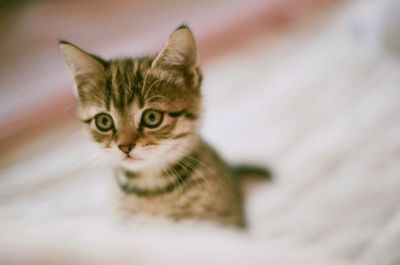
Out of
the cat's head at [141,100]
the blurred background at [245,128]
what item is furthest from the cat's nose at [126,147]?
the blurred background at [245,128]

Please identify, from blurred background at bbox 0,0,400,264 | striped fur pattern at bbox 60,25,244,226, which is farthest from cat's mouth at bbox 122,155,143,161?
blurred background at bbox 0,0,400,264

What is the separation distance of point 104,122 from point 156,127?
3.9 inches

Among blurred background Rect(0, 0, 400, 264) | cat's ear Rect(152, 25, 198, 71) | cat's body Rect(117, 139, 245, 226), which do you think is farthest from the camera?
cat's body Rect(117, 139, 245, 226)

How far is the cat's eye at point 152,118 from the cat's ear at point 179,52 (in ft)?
0.27

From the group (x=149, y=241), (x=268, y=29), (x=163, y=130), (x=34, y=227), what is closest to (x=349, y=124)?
(x=268, y=29)

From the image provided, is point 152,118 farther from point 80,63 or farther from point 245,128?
point 245,128

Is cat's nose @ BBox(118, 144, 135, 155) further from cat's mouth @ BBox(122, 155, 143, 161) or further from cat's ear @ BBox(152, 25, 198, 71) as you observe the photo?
cat's ear @ BBox(152, 25, 198, 71)

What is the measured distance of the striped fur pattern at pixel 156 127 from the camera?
748mm

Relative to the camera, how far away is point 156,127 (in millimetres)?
760

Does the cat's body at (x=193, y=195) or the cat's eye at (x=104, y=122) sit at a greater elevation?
the cat's eye at (x=104, y=122)

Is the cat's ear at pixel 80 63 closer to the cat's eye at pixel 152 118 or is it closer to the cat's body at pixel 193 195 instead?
the cat's eye at pixel 152 118

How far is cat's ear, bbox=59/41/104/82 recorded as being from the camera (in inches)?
28.3

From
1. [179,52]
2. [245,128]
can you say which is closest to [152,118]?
[179,52]

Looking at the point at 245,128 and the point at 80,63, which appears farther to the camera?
the point at 245,128
